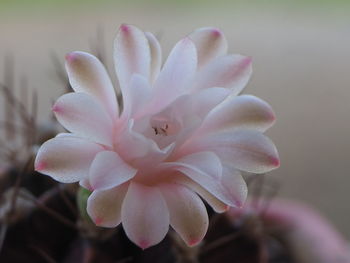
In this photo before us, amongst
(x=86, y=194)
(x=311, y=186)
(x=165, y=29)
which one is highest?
(x=86, y=194)

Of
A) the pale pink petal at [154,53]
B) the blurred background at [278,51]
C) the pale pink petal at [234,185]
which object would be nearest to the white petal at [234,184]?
the pale pink petal at [234,185]

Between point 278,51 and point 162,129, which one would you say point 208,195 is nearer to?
point 162,129

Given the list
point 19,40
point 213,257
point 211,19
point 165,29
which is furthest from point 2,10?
point 213,257

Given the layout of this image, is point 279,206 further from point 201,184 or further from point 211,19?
point 211,19

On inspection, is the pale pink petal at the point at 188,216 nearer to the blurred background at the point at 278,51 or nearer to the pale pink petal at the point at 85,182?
the pale pink petal at the point at 85,182

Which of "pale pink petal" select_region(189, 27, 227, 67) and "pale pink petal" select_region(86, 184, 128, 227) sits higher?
"pale pink petal" select_region(189, 27, 227, 67)

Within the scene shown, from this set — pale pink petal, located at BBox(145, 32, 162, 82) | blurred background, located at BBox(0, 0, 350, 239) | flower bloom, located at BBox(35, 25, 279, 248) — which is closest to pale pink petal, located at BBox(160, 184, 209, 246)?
flower bloom, located at BBox(35, 25, 279, 248)

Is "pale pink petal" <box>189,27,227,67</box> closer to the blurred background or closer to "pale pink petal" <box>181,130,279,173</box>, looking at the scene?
"pale pink petal" <box>181,130,279,173</box>

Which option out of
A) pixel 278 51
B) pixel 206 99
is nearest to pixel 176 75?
pixel 206 99
